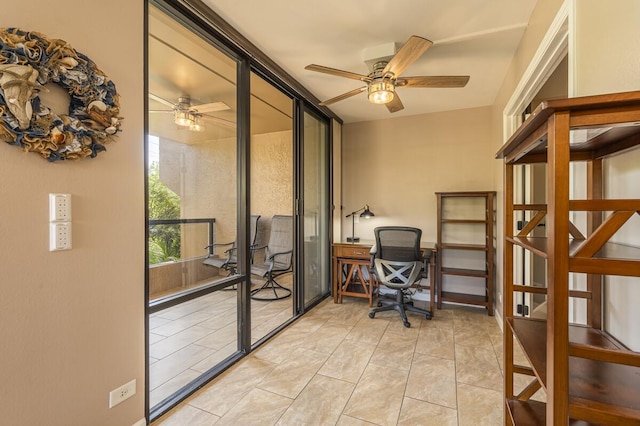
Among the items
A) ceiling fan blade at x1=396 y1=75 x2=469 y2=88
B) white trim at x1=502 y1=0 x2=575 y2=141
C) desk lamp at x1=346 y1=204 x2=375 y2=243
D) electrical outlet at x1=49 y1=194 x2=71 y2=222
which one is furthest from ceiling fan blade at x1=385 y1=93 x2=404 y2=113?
electrical outlet at x1=49 y1=194 x2=71 y2=222

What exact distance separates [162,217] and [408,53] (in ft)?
6.39

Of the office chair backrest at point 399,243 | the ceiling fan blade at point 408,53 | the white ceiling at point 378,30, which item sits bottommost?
the office chair backrest at point 399,243

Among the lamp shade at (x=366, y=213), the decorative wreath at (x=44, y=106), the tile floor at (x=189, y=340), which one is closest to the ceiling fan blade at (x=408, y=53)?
the decorative wreath at (x=44, y=106)

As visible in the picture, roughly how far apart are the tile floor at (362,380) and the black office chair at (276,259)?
948 mm

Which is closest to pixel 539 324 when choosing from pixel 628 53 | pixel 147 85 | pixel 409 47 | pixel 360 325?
pixel 628 53

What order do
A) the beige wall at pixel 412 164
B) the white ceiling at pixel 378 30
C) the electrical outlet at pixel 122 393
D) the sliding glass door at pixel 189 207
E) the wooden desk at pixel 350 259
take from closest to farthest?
the electrical outlet at pixel 122 393 → the sliding glass door at pixel 189 207 → the white ceiling at pixel 378 30 → the wooden desk at pixel 350 259 → the beige wall at pixel 412 164

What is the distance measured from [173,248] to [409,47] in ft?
6.66

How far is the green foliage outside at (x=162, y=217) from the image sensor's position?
5.71 ft

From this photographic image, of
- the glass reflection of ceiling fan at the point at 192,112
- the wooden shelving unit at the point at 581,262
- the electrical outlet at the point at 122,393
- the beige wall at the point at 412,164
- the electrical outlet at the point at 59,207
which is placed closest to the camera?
the wooden shelving unit at the point at 581,262

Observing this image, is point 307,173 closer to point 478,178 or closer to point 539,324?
point 478,178

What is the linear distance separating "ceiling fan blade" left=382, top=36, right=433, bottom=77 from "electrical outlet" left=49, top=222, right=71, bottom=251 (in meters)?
2.06

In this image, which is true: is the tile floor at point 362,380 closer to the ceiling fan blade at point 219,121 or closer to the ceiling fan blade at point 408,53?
the ceiling fan blade at point 219,121

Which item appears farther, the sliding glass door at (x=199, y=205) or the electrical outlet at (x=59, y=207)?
the sliding glass door at (x=199, y=205)

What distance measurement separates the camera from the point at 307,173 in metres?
3.44
